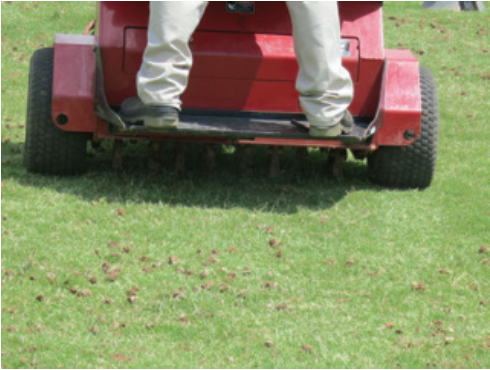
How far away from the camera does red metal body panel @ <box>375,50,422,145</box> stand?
242 inches

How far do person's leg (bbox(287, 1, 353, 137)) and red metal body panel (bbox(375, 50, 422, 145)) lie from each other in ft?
1.33

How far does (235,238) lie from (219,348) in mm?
1225

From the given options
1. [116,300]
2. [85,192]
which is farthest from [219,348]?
[85,192]

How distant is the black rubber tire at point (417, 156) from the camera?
20.9 feet

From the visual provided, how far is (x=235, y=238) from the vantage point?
5.47m

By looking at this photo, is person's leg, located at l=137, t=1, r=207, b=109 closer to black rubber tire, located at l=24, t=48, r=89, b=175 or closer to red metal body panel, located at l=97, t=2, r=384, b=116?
red metal body panel, located at l=97, t=2, r=384, b=116

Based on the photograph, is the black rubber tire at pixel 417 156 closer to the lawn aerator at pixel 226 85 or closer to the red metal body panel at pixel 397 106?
the lawn aerator at pixel 226 85

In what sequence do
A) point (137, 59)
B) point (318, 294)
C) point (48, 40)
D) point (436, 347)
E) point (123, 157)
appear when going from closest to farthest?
point (436, 347), point (318, 294), point (137, 59), point (123, 157), point (48, 40)

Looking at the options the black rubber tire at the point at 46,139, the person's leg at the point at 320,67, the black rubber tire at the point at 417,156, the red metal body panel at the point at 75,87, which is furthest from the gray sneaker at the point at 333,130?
the black rubber tire at the point at 46,139

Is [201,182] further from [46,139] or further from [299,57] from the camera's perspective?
[299,57]

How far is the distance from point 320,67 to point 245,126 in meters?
0.56

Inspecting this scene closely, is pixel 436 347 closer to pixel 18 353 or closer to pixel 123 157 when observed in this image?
pixel 18 353

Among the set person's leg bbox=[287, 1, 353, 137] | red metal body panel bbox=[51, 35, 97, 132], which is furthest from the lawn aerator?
person's leg bbox=[287, 1, 353, 137]

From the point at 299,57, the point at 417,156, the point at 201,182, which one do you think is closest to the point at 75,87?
the point at 201,182
